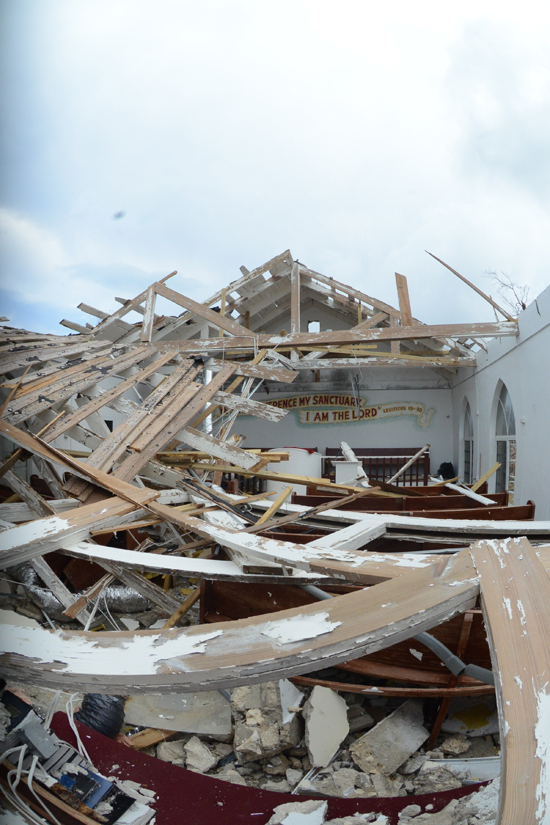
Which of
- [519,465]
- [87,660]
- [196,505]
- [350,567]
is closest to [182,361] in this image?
[196,505]

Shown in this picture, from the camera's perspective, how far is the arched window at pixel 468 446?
1379 centimetres

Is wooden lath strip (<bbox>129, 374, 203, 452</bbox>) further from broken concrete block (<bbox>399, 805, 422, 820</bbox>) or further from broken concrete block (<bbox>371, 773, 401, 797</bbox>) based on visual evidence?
broken concrete block (<bbox>399, 805, 422, 820</bbox>)

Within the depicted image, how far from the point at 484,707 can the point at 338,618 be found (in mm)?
3759

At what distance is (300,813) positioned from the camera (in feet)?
8.13

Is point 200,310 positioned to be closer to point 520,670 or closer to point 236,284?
point 236,284

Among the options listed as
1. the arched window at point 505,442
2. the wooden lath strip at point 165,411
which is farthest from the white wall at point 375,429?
the wooden lath strip at point 165,411

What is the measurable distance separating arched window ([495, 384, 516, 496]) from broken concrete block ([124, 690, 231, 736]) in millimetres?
7151

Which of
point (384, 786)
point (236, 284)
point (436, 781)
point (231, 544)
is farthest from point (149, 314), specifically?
point (436, 781)

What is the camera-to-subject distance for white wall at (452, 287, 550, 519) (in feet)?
26.2

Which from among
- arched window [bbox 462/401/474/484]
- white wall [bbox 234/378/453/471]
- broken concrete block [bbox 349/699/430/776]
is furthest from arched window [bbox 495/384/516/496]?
broken concrete block [bbox 349/699/430/776]

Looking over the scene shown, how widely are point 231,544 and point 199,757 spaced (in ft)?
6.51

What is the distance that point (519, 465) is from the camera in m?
9.16

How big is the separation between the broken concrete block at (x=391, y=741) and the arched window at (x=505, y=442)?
256 inches

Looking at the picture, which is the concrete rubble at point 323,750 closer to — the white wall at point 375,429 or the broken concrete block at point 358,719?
the broken concrete block at point 358,719
